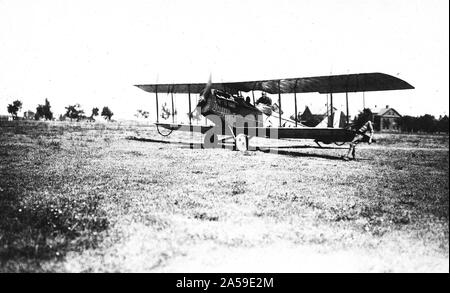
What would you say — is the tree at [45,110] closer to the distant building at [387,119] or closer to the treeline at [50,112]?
the treeline at [50,112]

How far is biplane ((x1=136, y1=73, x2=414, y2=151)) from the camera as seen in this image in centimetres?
1342

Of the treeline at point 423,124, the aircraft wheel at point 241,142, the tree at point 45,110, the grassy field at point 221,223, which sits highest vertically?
the tree at point 45,110

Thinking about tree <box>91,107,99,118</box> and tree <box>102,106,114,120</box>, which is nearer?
tree <box>102,106,114,120</box>

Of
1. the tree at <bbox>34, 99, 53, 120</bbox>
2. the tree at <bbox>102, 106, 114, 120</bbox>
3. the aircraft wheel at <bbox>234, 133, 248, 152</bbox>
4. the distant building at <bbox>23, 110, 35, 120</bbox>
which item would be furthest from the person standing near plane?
the distant building at <bbox>23, 110, 35, 120</bbox>

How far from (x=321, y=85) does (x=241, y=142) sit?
471 cm

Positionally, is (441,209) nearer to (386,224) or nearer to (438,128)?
(386,224)

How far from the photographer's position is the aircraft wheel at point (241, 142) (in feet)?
51.6

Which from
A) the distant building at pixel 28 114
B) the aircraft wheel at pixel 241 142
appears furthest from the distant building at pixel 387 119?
the distant building at pixel 28 114

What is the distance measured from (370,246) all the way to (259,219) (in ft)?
5.22

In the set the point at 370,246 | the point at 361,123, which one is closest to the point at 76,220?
the point at 370,246

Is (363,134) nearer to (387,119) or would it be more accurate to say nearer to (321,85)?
(321,85)

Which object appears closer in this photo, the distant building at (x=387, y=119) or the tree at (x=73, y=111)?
the distant building at (x=387, y=119)

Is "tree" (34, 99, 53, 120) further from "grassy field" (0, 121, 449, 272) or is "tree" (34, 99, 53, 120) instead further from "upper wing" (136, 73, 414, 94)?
"grassy field" (0, 121, 449, 272)

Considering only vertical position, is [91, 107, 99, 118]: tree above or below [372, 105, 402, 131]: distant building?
above
